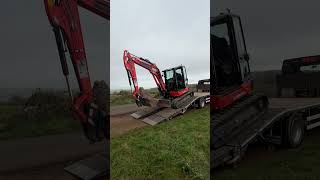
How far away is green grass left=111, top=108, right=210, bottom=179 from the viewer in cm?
472

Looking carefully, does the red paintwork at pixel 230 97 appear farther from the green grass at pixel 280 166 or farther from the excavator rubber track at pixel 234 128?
the green grass at pixel 280 166

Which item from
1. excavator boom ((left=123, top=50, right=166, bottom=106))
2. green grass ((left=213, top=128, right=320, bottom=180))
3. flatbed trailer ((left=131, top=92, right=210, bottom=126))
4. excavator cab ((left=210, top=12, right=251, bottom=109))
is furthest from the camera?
flatbed trailer ((left=131, top=92, right=210, bottom=126))

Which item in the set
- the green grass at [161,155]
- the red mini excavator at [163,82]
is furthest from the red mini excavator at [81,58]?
the red mini excavator at [163,82]

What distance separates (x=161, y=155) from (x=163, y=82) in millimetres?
3167

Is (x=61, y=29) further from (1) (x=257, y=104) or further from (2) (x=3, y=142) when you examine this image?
(1) (x=257, y=104)

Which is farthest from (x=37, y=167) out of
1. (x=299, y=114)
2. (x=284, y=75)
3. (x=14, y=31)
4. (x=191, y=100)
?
(x=284, y=75)

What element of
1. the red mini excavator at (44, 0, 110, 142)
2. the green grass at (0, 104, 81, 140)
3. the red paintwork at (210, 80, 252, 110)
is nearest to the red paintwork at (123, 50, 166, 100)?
the red mini excavator at (44, 0, 110, 142)

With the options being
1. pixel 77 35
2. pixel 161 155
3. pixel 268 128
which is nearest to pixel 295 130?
pixel 268 128

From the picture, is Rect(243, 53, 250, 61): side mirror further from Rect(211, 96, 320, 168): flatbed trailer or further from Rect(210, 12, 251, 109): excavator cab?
Rect(211, 96, 320, 168): flatbed trailer

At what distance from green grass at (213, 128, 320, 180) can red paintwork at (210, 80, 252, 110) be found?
3.25ft

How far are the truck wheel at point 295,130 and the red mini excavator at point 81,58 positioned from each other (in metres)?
3.35

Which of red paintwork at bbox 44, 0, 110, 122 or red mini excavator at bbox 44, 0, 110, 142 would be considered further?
red paintwork at bbox 44, 0, 110, 122

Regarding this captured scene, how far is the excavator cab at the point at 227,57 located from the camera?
508 cm

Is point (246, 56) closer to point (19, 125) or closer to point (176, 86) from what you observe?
point (19, 125)
